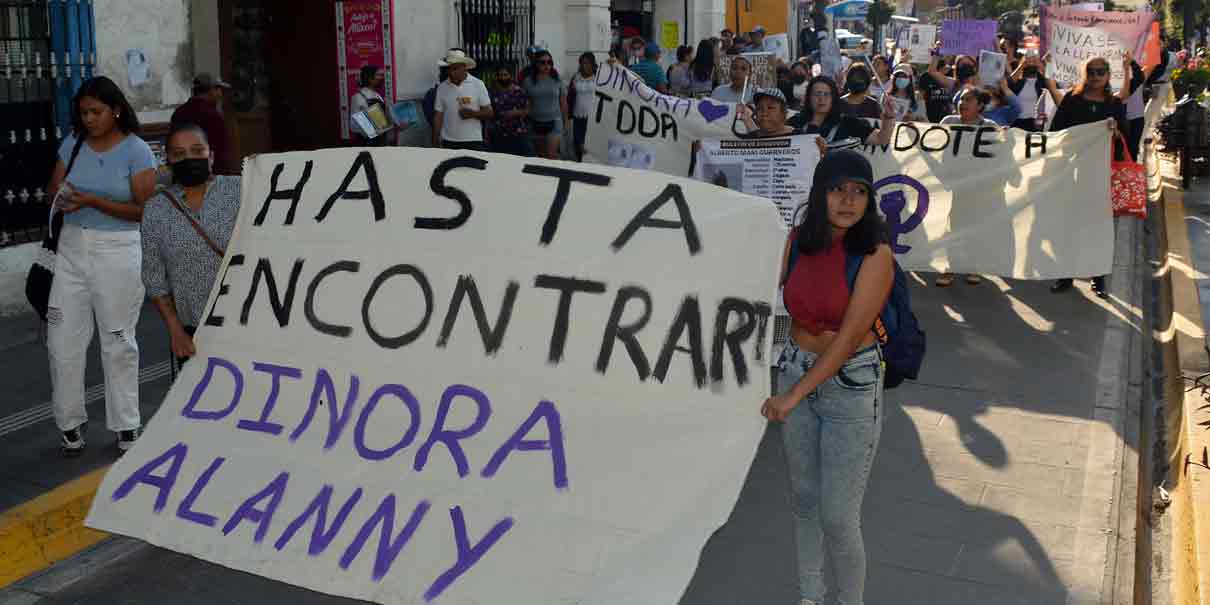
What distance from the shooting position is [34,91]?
9.68m

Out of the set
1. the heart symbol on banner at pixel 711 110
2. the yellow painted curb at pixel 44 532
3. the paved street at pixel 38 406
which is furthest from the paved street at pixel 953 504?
the heart symbol on banner at pixel 711 110

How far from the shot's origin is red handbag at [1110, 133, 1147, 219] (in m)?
10.1

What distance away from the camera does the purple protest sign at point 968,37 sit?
19391 millimetres

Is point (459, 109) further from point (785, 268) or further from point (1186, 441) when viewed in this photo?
point (785, 268)

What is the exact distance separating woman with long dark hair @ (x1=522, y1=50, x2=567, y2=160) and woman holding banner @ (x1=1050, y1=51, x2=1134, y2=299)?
7.12m

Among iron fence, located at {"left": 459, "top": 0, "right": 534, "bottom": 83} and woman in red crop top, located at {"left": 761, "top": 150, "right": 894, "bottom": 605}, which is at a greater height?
iron fence, located at {"left": 459, "top": 0, "right": 534, "bottom": 83}

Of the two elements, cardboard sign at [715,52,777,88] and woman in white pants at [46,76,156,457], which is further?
cardboard sign at [715,52,777,88]

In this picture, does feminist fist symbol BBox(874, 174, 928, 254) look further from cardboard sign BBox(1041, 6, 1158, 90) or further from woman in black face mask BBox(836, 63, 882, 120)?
cardboard sign BBox(1041, 6, 1158, 90)

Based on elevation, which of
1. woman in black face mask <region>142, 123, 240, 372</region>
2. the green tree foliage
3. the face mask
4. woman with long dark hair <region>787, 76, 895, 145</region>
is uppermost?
the green tree foliage

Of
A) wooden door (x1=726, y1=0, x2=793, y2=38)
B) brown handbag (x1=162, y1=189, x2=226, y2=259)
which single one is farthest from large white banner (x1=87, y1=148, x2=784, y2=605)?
wooden door (x1=726, y1=0, x2=793, y2=38)

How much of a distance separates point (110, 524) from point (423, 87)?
12829mm

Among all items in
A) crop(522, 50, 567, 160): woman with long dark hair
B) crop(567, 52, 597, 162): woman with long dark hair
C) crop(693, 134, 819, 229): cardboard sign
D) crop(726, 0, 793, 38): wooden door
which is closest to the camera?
crop(693, 134, 819, 229): cardboard sign

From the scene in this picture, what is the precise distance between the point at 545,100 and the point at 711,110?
7.31 metres

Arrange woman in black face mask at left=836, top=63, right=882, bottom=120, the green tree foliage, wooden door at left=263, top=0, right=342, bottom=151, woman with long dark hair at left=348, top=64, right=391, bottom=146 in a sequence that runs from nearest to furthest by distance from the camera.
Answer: woman in black face mask at left=836, top=63, right=882, bottom=120
woman with long dark hair at left=348, top=64, right=391, bottom=146
wooden door at left=263, top=0, right=342, bottom=151
the green tree foliage
